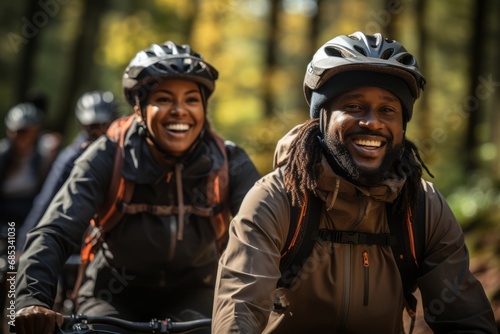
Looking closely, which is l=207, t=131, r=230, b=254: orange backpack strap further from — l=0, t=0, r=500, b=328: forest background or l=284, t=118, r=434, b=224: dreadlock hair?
l=0, t=0, r=500, b=328: forest background

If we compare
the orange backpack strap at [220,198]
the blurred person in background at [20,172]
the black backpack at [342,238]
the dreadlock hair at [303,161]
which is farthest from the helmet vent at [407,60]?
the blurred person in background at [20,172]

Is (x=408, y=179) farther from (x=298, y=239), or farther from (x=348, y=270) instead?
(x=298, y=239)

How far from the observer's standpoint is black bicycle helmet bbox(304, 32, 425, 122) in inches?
157

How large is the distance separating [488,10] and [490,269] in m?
14.4

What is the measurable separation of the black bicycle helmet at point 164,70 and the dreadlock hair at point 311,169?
1610mm

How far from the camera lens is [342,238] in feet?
12.8

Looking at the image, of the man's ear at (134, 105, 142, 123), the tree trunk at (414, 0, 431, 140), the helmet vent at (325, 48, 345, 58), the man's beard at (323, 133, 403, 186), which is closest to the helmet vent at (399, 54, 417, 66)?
the helmet vent at (325, 48, 345, 58)

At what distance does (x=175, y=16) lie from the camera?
1089 inches

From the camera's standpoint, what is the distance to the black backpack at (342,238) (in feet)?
12.7

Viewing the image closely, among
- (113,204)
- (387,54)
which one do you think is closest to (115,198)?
(113,204)

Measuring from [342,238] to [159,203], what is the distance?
6.12 ft

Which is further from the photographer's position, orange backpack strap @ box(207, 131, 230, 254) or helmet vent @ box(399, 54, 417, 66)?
orange backpack strap @ box(207, 131, 230, 254)

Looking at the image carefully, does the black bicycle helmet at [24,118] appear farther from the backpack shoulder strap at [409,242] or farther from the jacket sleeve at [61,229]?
the backpack shoulder strap at [409,242]

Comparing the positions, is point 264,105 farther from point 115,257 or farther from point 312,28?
point 115,257
